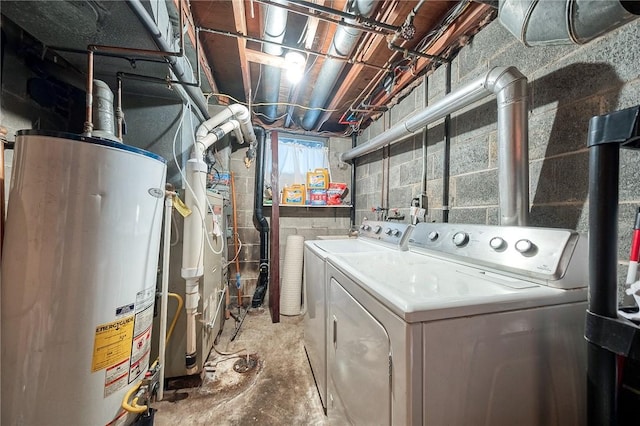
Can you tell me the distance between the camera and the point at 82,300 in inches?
31.2

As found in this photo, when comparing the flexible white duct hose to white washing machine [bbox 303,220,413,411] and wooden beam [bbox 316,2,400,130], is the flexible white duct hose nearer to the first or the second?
white washing machine [bbox 303,220,413,411]

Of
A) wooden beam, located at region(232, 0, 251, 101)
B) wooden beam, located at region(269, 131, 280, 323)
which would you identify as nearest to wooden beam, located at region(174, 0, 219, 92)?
wooden beam, located at region(232, 0, 251, 101)

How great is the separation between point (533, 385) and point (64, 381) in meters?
1.47

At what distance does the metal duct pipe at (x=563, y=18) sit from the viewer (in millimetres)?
662

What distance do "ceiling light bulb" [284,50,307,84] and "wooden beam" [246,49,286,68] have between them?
50 millimetres

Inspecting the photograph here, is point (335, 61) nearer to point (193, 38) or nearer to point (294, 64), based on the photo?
point (294, 64)

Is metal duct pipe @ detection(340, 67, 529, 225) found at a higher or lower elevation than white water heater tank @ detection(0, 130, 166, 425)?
higher

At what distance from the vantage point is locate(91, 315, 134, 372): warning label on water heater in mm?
822

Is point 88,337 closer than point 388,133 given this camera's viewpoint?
Yes

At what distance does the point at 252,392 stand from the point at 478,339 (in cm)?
151

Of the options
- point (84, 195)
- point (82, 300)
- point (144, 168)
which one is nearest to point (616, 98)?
point (144, 168)

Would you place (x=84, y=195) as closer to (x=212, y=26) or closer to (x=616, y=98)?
(x=212, y=26)

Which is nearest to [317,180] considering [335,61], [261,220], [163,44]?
[261,220]

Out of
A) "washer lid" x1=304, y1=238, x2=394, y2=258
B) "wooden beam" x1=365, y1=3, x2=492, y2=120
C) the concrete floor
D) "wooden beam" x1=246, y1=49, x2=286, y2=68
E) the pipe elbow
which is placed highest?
"wooden beam" x1=246, y1=49, x2=286, y2=68
